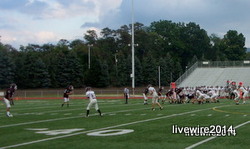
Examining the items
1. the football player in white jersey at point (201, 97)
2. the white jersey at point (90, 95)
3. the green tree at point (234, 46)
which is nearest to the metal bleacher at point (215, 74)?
the football player in white jersey at point (201, 97)

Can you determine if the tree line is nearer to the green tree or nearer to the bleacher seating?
the green tree

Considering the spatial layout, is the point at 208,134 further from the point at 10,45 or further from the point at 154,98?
the point at 10,45

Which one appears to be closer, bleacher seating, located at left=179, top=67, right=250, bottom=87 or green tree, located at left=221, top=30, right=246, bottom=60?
bleacher seating, located at left=179, top=67, right=250, bottom=87

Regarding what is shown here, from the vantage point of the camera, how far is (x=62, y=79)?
72.1m

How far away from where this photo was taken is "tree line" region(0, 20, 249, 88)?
70.2 m

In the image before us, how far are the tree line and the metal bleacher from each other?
16.5 metres

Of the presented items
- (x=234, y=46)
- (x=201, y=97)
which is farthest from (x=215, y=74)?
(x=234, y=46)

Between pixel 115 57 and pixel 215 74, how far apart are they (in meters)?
34.7

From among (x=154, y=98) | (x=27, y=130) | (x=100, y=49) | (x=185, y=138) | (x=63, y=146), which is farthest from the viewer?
(x=100, y=49)

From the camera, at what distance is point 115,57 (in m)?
92.6

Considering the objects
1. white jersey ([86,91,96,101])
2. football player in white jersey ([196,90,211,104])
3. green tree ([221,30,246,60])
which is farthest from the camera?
green tree ([221,30,246,60])

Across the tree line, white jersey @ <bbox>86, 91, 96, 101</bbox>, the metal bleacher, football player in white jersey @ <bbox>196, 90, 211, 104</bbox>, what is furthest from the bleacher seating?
white jersey @ <bbox>86, 91, 96, 101</bbox>

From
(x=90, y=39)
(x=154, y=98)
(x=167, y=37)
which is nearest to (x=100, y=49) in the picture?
(x=90, y=39)

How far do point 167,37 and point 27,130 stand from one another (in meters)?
98.7
